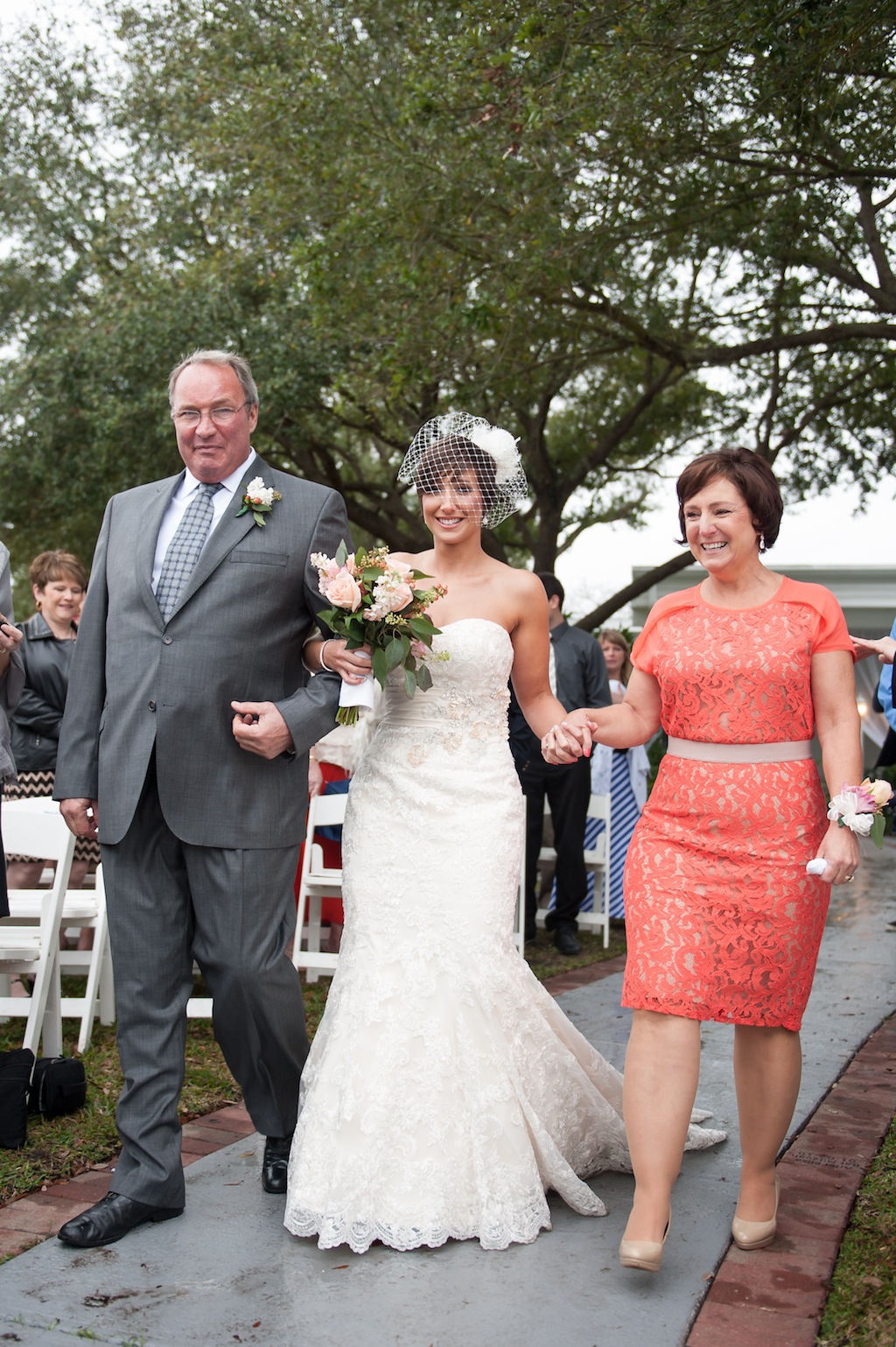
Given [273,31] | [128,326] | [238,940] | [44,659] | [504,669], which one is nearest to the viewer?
[238,940]

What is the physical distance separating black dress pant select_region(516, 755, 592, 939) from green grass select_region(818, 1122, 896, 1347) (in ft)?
14.5

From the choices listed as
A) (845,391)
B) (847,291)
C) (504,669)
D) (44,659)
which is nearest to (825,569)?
(845,391)

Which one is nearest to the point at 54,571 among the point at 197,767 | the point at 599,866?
the point at 197,767

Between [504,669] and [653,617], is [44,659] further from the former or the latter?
[653,617]

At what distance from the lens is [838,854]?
3.11m

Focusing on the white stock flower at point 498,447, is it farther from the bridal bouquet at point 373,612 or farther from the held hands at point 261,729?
the held hands at point 261,729

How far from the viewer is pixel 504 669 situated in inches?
159

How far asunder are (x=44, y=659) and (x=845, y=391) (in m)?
11.1

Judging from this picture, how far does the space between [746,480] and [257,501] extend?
136cm

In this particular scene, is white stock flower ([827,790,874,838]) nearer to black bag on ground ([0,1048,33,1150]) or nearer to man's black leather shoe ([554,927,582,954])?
black bag on ground ([0,1048,33,1150])

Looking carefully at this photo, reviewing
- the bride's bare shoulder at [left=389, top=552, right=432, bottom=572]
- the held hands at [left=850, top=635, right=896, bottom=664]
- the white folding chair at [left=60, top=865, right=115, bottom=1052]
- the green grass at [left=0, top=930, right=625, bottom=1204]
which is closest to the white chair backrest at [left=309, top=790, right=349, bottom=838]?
the green grass at [left=0, top=930, right=625, bottom=1204]

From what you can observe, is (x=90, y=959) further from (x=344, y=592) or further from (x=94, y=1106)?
(x=344, y=592)

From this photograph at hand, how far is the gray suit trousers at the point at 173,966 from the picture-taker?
3488 mm

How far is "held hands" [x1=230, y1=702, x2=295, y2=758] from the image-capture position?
11.3 feet
